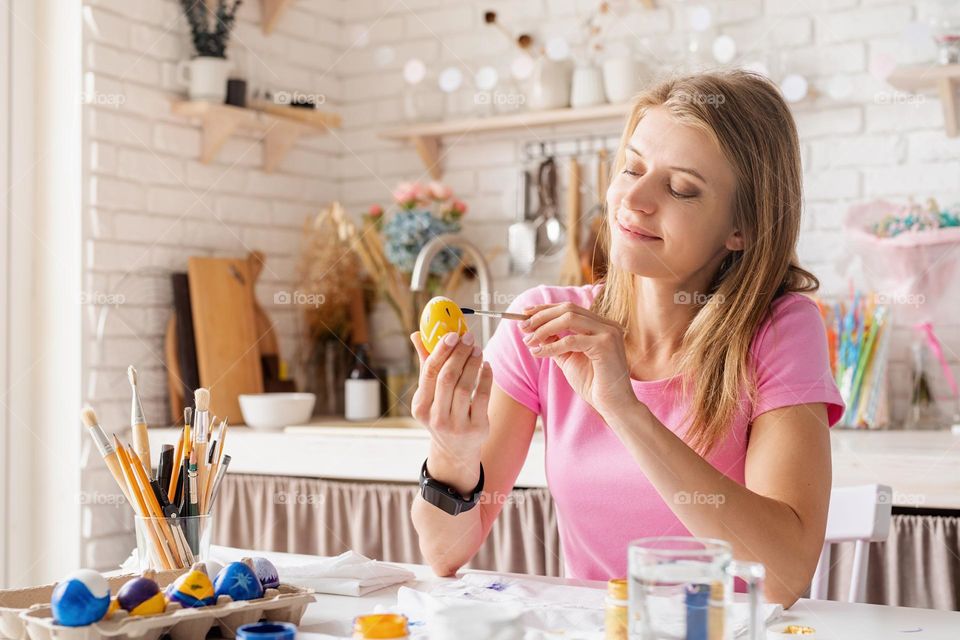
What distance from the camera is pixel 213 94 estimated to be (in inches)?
122

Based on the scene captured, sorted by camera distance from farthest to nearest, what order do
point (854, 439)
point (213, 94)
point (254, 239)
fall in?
point (254, 239) < point (213, 94) < point (854, 439)

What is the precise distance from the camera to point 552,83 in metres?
3.26

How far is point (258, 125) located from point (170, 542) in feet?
6.91

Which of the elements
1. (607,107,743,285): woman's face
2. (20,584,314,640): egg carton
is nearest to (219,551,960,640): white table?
(20,584,314,640): egg carton

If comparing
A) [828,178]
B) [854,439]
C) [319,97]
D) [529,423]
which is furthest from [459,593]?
[319,97]

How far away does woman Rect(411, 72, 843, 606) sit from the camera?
55.4 inches

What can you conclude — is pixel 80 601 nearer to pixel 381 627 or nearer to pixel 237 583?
pixel 237 583

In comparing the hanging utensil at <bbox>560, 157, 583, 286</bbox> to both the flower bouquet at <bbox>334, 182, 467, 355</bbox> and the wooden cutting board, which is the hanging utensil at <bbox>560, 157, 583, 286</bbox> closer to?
the flower bouquet at <bbox>334, 182, 467, 355</bbox>

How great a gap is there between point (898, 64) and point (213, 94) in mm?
1876

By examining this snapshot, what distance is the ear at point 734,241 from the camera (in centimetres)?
171

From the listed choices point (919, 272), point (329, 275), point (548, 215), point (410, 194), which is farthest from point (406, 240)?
A: point (919, 272)

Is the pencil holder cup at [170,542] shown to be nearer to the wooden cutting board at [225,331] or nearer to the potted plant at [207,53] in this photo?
the wooden cutting board at [225,331]

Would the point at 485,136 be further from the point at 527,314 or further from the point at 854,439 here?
the point at 527,314

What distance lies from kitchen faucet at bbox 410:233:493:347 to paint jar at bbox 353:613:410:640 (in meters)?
1.69
